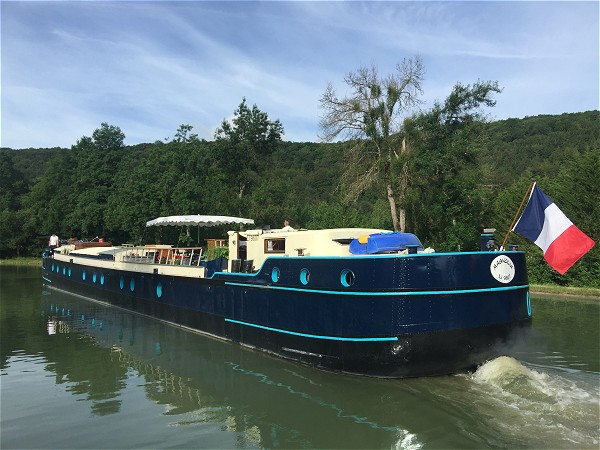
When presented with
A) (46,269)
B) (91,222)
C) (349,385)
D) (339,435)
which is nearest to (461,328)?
(349,385)

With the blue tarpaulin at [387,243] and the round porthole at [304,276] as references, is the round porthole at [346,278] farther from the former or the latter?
the round porthole at [304,276]

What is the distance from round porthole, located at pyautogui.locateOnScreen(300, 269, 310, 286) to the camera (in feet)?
36.9

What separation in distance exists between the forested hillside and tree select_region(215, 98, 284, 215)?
12 cm

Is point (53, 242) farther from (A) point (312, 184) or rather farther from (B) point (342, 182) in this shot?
(A) point (312, 184)

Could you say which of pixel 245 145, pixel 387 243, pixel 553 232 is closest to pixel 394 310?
pixel 387 243

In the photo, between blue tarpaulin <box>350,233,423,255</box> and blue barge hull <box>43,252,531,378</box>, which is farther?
blue tarpaulin <box>350,233,423,255</box>

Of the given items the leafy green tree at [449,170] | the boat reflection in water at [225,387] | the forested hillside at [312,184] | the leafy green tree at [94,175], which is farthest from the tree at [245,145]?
the boat reflection in water at [225,387]

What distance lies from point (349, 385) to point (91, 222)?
55.0 m

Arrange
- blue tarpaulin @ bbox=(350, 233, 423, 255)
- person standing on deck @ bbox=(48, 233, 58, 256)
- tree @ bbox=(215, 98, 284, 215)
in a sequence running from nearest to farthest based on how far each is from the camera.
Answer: blue tarpaulin @ bbox=(350, 233, 423, 255) → person standing on deck @ bbox=(48, 233, 58, 256) → tree @ bbox=(215, 98, 284, 215)

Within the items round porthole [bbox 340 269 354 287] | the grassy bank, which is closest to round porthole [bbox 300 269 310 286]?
round porthole [bbox 340 269 354 287]

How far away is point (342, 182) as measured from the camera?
32469mm

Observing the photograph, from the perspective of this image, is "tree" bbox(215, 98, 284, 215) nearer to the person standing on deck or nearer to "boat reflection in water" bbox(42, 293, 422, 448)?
the person standing on deck

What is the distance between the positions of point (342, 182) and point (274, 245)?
64.6 feet

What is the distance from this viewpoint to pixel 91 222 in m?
58.2
